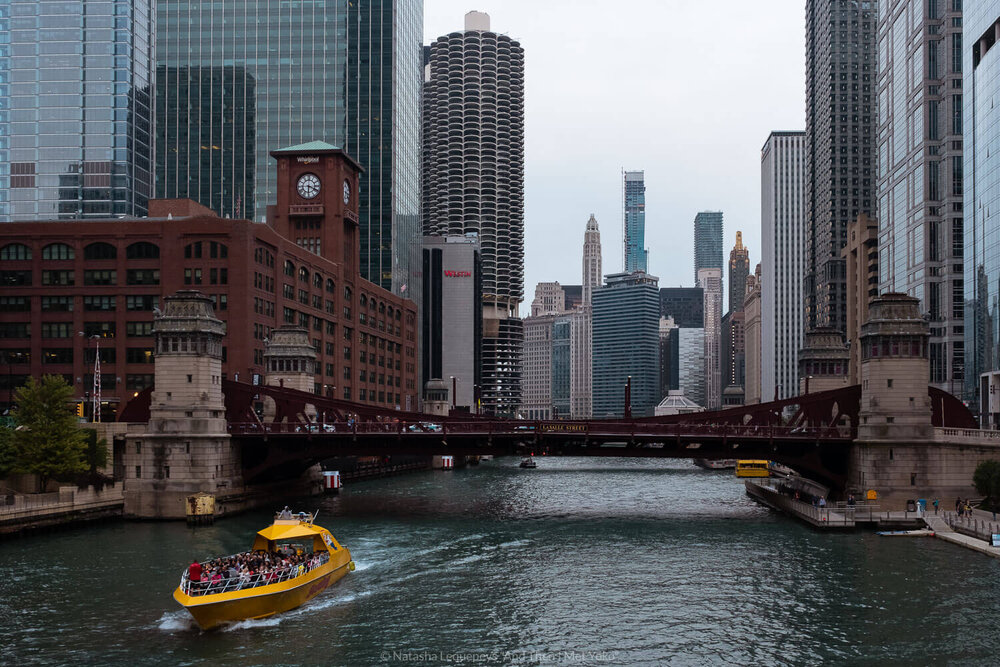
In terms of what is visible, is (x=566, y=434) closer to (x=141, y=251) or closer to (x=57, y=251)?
(x=141, y=251)

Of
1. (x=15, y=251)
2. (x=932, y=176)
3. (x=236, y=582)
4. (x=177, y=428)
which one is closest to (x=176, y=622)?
(x=236, y=582)

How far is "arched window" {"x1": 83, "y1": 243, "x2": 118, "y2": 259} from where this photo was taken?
117m

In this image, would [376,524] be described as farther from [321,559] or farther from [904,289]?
[904,289]

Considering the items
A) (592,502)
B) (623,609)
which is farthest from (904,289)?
(623,609)

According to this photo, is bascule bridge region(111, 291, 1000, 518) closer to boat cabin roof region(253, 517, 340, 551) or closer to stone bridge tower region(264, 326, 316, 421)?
stone bridge tower region(264, 326, 316, 421)

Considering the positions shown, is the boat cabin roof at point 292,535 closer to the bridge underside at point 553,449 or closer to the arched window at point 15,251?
the bridge underside at point 553,449

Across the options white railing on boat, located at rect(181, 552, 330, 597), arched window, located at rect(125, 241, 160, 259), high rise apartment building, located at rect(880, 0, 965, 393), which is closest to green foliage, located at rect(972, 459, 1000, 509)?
white railing on boat, located at rect(181, 552, 330, 597)

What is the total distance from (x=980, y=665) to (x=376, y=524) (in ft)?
159

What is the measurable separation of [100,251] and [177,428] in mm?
47354

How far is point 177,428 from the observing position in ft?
261

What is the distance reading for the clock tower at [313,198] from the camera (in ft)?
512

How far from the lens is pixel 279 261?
125 m

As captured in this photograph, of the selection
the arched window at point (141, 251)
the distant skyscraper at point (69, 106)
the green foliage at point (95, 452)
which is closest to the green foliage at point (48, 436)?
the green foliage at point (95, 452)

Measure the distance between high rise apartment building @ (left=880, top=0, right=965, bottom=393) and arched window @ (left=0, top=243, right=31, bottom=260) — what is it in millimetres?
128669
